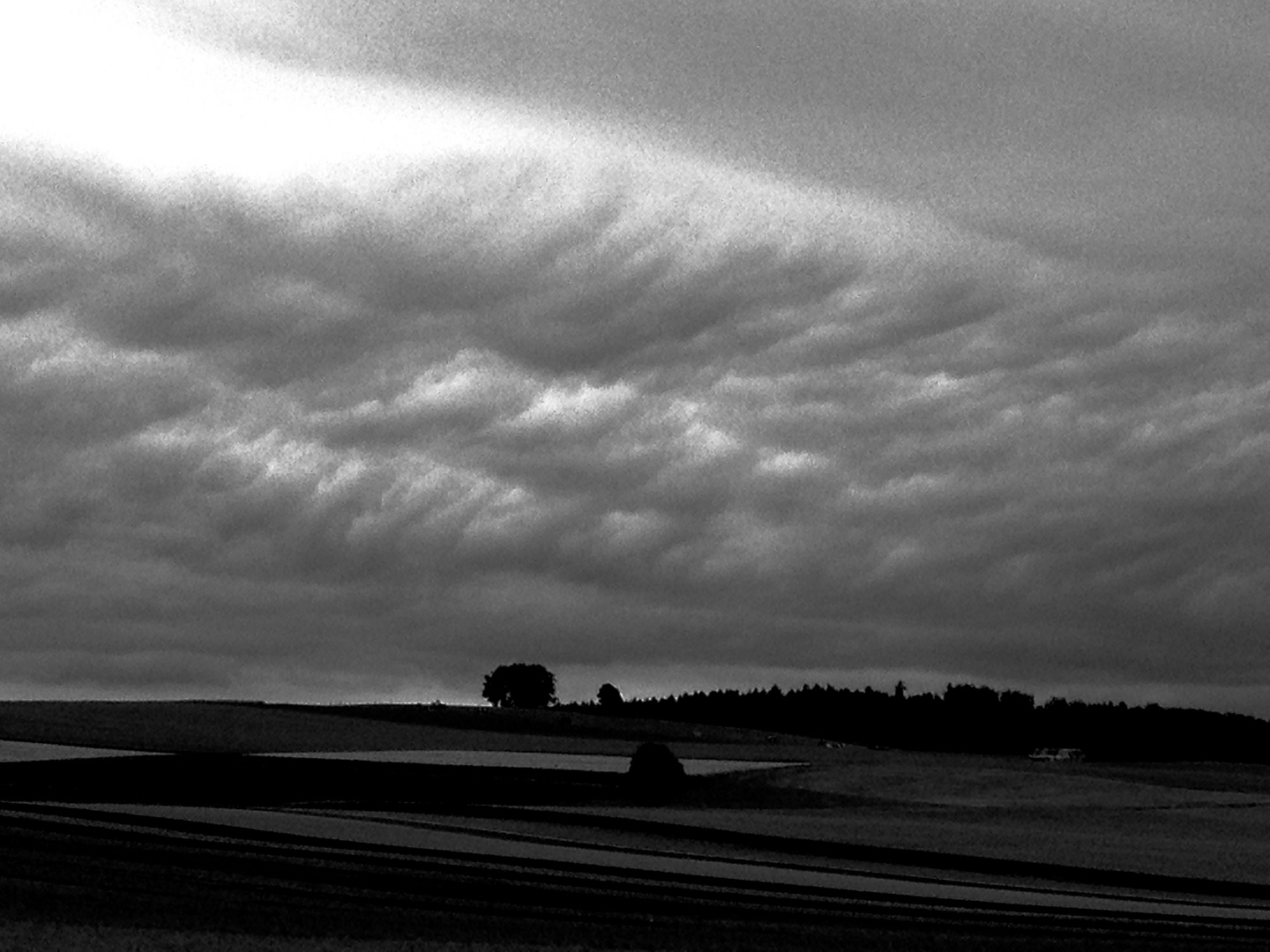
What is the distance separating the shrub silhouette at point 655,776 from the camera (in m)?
58.0

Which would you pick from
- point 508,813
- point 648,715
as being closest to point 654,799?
point 508,813

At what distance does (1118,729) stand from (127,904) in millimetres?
105008

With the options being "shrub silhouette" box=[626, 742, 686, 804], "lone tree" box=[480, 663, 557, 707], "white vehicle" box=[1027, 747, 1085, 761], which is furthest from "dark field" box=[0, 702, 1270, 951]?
"lone tree" box=[480, 663, 557, 707]

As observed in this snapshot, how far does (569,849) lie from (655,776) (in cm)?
2091

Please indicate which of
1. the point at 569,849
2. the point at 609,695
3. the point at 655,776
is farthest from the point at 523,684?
the point at 569,849

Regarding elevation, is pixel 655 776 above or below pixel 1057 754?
below

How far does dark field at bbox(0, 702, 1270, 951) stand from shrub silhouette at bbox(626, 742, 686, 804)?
88cm

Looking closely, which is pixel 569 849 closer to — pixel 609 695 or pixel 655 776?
pixel 655 776

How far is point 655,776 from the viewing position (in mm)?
58625

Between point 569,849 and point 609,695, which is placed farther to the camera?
point 609,695

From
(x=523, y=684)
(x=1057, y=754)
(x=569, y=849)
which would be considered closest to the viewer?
(x=569, y=849)

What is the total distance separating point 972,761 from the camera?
267 ft

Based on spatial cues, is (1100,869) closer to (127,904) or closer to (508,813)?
(508,813)

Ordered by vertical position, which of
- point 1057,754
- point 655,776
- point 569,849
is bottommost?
point 569,849
